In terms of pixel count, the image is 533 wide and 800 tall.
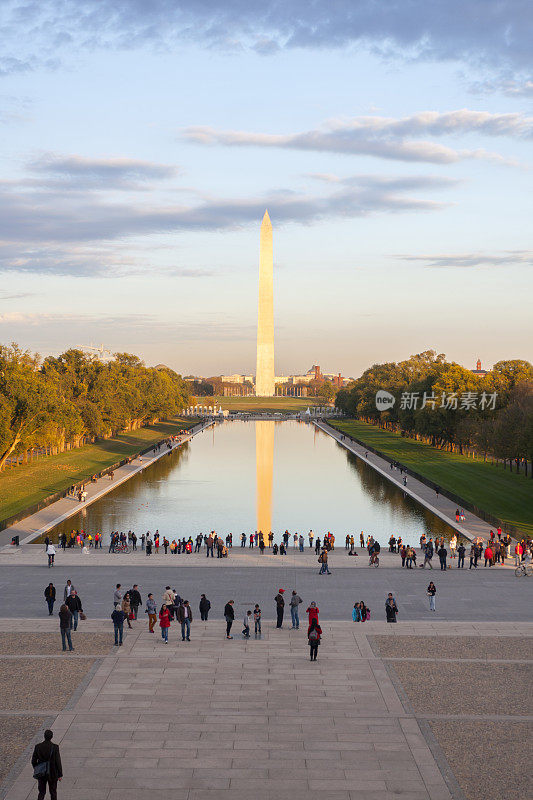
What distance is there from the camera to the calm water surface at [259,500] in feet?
153

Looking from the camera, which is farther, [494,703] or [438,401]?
[438,401]

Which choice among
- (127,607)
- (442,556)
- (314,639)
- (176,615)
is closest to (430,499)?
(442,556)

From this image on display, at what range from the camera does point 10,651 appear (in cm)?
2031

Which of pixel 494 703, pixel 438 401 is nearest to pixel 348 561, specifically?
pixel 494 703

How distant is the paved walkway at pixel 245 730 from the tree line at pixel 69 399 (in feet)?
154

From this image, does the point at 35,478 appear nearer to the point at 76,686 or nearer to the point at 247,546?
the point at 247,546

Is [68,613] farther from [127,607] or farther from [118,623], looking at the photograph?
[127,607]

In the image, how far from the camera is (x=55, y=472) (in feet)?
220

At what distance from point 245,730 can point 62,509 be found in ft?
122

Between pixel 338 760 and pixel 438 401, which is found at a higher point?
pixel 438 401

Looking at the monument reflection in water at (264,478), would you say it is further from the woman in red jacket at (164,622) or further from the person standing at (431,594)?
the woman in red jacket at (164,622)

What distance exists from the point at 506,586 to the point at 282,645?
1201 cm

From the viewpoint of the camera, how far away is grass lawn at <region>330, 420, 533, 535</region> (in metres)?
48.5

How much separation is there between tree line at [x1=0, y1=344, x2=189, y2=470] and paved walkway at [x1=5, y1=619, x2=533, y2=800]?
154 ft
